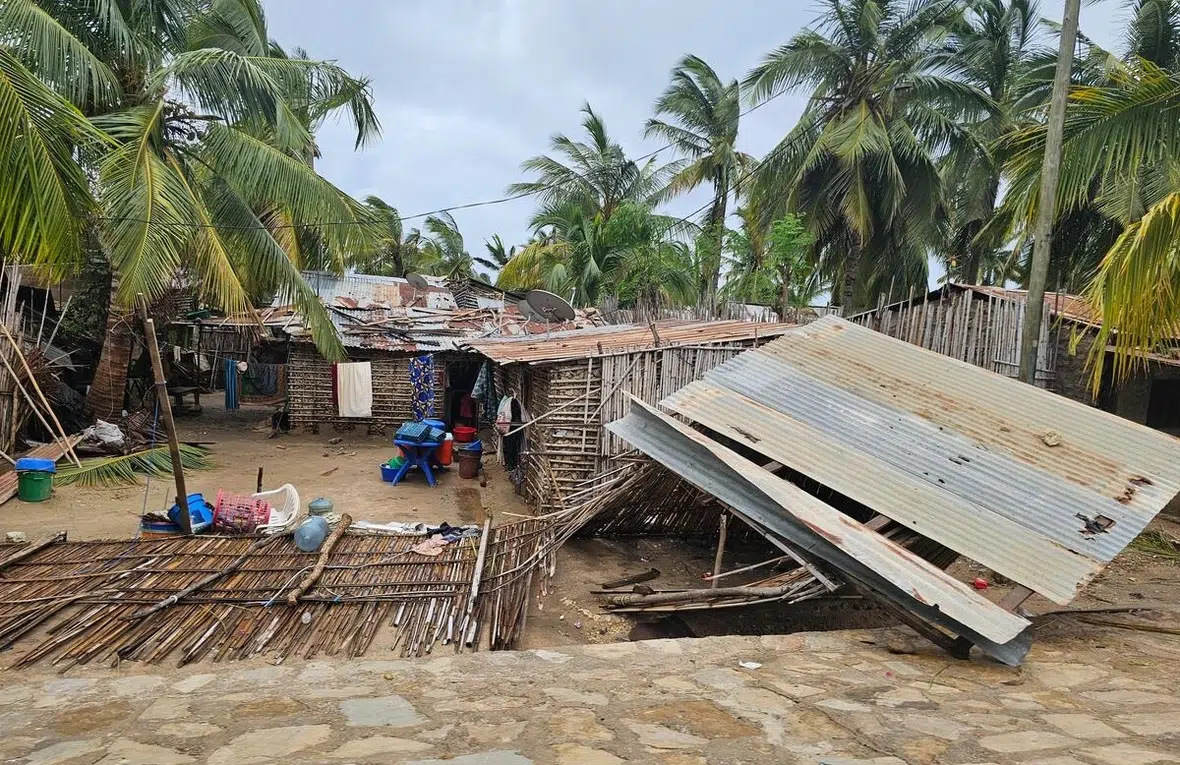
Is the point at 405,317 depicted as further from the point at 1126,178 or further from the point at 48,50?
the point at 1126,178

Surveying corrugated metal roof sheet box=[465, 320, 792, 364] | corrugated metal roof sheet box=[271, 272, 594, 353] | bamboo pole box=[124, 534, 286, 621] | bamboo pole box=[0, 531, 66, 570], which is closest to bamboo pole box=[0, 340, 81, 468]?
bamboo pole box=[0, 531, 66, 570]

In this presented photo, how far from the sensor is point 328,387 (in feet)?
47.7

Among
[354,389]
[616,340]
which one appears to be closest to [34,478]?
[354,389]

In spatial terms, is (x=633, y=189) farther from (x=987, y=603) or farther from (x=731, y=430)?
(x=987, y=603)

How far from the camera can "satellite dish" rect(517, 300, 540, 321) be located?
49.8 feet

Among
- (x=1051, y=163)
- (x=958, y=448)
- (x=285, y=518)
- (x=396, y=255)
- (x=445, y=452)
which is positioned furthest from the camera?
(x=396, y=255)

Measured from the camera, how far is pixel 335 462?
1196 cm

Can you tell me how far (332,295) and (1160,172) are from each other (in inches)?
643

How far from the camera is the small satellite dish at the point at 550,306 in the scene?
541 inches

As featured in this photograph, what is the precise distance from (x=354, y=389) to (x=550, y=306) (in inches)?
182

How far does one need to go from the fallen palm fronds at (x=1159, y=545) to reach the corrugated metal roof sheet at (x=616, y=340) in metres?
4.93

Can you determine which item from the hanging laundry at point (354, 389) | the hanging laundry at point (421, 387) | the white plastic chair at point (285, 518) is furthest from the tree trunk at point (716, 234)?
the white plastic chair at point (285, 518)

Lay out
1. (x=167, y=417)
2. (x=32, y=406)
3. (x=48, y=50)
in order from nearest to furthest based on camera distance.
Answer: (x=167, y=417) < (x=48, y=50) < (x=32, y=406)

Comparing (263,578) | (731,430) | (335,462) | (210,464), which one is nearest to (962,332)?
(731,430)
